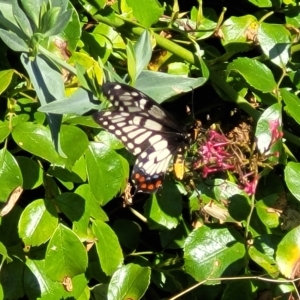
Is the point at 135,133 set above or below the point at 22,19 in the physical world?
below

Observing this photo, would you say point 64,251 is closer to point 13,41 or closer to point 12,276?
point 12,276

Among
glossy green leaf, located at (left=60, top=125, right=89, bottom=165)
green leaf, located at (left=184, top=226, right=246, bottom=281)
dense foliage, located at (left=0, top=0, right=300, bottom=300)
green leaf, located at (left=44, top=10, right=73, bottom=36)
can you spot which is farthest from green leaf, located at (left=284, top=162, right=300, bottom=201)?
green leaf, located at (left=44, top=10, right=73, bottom=36)

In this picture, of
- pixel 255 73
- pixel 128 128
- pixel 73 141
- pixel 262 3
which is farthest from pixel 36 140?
pixel 262 3

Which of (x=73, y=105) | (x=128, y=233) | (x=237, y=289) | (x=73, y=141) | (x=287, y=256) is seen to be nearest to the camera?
(x=73, y=105)

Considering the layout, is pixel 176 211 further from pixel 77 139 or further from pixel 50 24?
pixel 50 24

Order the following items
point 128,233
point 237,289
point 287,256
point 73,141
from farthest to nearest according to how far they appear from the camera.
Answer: point 128,233, point 237,289, point 287,256, point 73,141

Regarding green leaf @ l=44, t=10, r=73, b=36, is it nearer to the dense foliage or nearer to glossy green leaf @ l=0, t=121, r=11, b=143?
the dense foliage

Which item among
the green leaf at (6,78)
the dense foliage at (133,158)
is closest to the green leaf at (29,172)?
the dense foliage at (133,158)

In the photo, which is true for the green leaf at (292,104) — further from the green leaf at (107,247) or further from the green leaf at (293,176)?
the green leaf at (107,247)
